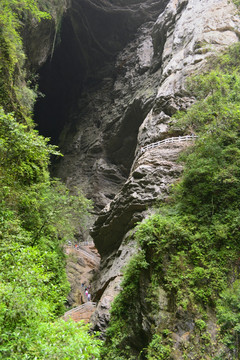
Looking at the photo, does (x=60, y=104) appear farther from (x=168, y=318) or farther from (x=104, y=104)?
(x=168, y=318)

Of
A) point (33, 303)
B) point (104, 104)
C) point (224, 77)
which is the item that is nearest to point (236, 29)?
point (224, 77)

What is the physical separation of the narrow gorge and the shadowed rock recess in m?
0.10

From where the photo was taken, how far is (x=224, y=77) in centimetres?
1010

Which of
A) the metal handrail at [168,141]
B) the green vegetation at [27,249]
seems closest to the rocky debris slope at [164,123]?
the metal handrail at [168,141]

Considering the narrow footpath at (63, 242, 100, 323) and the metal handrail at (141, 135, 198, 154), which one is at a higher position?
the metal handrail at (141, 135, 198, 154)

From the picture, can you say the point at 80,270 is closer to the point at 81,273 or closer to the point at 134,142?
the point at 81,273

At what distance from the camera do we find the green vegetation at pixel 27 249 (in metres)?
3.10

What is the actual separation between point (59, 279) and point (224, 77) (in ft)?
32.9

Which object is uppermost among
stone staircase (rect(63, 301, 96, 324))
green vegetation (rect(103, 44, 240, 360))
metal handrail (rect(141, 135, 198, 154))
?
metal handrail (rect(141, 135, 198, 154))

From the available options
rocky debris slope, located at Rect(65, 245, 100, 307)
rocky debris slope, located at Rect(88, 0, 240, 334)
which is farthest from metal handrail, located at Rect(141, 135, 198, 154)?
rocky debris slope, located at Rect(65, 245, 100, 307)

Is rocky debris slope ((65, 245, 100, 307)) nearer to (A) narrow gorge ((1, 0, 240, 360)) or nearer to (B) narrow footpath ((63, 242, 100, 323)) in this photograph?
(B) narrow footpath ((63, 242, 100, 323))

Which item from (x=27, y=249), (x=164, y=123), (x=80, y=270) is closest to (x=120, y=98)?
(x=164, y=123)

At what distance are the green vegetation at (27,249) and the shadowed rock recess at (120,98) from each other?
9.51 ft

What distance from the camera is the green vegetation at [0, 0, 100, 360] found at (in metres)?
3.10
